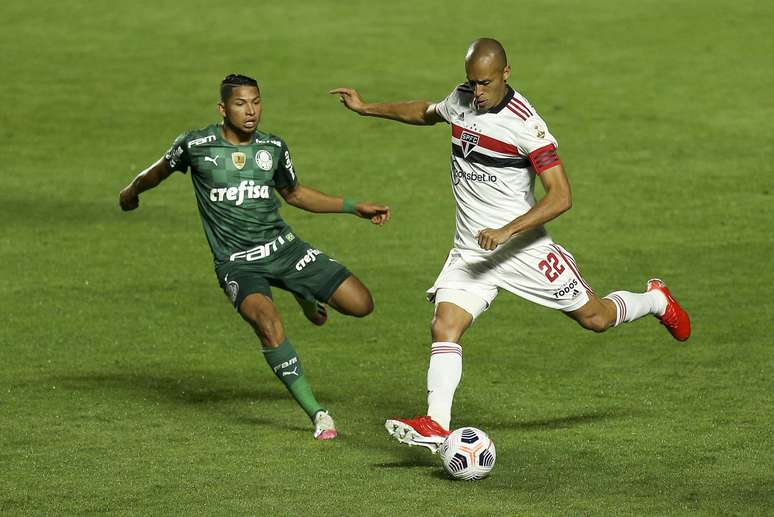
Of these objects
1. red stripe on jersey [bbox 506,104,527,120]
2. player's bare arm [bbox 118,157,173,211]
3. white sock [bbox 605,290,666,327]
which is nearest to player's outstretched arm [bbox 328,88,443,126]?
red stripe on jersey [bbox 506,104,527,120]

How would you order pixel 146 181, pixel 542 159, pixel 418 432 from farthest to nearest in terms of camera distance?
pixel 146 181 < pixel 542 159 < pixel 418 432

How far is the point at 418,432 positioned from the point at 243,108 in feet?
8.24

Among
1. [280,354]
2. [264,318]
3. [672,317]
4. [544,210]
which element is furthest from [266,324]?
[672,317]

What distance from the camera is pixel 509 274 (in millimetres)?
8914

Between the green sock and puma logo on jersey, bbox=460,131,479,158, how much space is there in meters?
1.62

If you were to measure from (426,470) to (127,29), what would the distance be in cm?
1831

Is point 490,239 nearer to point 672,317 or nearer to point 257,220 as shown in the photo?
point 257,220

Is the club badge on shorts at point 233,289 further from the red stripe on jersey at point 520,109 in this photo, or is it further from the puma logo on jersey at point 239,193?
the red stripe on jersey at point 520,109

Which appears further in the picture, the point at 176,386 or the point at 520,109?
the point at 176,386

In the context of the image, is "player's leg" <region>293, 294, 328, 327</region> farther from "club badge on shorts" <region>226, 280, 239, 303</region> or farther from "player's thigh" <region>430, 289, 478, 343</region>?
"player's thigh" <region>430, 289, 478, 343</region>

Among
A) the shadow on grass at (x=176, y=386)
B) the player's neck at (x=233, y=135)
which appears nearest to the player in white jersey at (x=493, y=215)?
the player's neck at (x=233, y=135)

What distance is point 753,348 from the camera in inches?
450

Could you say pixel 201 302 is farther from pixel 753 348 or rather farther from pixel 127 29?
pixel 127 29

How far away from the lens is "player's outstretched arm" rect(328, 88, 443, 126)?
9.31m
